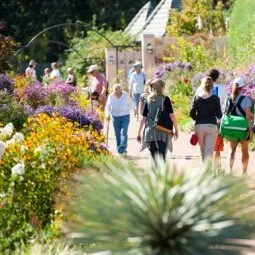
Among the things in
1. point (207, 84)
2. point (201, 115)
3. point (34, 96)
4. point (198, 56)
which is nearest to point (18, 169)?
point (207, 84)

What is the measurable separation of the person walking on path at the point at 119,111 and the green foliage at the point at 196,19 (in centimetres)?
2318

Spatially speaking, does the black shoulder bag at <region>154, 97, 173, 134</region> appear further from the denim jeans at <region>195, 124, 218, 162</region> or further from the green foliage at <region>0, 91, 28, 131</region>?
→ the green foliage at <region>0, 91, 28, 131</region>

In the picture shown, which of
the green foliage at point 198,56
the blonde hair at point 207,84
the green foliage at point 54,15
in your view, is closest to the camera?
the blonde hair at point 207,84

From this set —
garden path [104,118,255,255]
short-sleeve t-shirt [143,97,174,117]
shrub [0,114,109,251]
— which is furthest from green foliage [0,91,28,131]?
shrub [0,114,109,251]

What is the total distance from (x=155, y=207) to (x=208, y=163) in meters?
0.51

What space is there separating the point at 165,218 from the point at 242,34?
78.3 feet

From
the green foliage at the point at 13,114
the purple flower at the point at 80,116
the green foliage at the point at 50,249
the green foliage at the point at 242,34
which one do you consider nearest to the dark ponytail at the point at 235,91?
the purple flower at the point at 80,116

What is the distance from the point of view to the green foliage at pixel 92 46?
1789 inches

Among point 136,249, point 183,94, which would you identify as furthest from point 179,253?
point 183,94

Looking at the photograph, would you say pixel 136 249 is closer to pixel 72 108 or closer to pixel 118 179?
pixel 118 179

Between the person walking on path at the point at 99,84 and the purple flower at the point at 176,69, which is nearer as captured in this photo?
the person walking on path at the point at 99,84

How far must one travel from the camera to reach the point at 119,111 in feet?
57.3

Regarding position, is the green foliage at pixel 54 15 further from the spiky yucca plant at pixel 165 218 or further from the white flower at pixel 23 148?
the spiky yucca plant at pixel 165 218

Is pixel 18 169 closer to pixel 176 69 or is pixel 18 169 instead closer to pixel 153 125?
pixel 153 125
